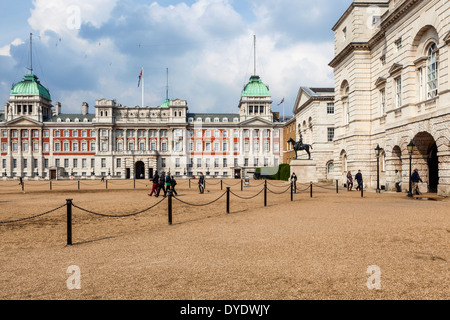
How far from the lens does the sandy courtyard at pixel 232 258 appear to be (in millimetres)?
5492

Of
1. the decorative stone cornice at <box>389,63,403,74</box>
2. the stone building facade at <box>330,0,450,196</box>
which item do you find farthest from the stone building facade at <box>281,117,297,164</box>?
the decorative stone cornice at <box>389,63,403,74</box>

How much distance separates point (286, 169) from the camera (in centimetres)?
5378

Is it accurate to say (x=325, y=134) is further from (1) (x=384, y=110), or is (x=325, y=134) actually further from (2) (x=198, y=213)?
(2) (x=198, y=213)

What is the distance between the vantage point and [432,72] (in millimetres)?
21641

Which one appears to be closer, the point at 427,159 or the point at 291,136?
the point at 427,159

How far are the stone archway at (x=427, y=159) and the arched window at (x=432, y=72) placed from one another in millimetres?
2675

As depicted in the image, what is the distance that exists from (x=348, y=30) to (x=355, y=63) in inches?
144

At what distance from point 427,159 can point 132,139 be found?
2954 inches

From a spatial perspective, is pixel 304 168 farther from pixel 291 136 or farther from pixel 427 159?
pixel 291 136

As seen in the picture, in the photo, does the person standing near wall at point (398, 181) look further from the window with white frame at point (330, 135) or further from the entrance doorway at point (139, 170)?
the entrance doorway at point (139, 170)

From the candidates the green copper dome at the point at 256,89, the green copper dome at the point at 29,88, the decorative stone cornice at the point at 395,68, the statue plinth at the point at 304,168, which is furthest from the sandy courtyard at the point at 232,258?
the green copper dome at the point at 29,88

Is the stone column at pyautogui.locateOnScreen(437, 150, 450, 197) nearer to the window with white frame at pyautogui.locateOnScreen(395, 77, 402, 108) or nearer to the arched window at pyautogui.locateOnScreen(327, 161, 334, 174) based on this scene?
the window with white frame at pyautogui.locateOnScreen(395, 77, 402, 108)

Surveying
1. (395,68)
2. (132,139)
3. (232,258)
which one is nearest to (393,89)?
(395,68)
